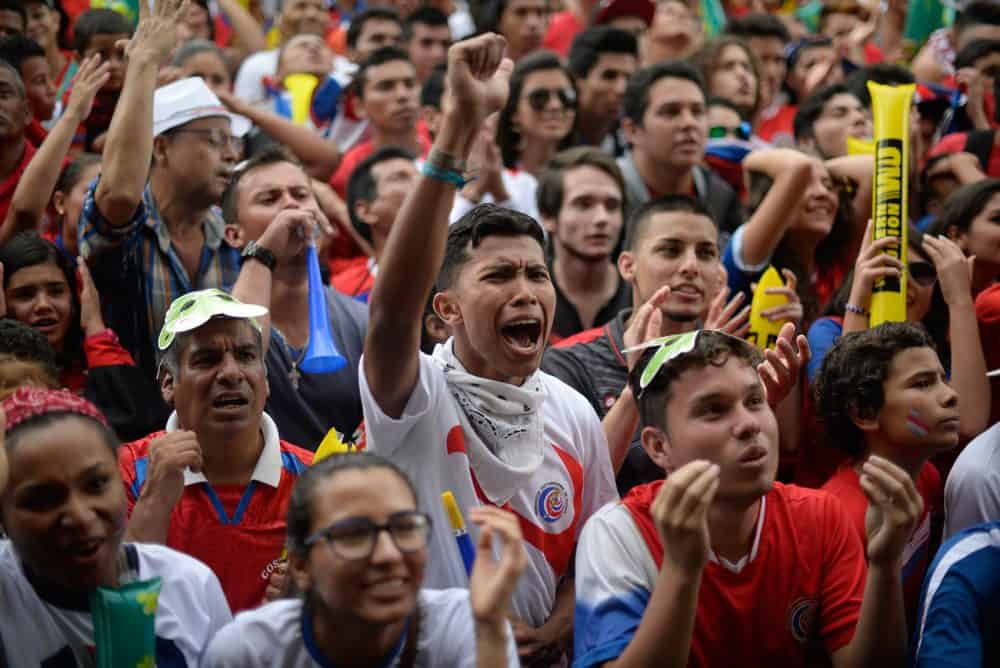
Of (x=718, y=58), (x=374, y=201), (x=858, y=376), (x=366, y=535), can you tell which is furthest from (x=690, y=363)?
(x=718, y=58)

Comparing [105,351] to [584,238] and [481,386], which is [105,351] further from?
[584,238]

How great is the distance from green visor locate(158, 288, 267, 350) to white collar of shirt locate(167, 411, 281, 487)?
0.25m

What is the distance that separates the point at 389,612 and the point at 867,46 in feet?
26.1

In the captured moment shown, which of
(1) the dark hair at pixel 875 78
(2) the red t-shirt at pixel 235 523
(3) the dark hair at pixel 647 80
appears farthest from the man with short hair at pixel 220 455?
(1) the dark hair at pixel 875 78

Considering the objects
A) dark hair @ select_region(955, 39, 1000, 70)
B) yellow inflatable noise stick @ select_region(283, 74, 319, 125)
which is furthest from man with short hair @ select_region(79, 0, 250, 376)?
dark hair @ select_region(955, 39, 1000, 70)

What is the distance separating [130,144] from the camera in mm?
4359

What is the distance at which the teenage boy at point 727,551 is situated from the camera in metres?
2.84

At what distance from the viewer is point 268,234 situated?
15.0 ft

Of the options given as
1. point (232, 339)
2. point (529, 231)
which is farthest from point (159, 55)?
point (529, 231)

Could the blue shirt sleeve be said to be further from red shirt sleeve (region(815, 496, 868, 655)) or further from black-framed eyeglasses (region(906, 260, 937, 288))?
red shirt sleeve (region(815, 496, 868, 655))

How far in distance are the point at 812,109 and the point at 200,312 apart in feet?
13.5

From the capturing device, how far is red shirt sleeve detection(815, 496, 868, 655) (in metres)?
3.19

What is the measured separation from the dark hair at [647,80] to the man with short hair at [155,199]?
2.28 metres

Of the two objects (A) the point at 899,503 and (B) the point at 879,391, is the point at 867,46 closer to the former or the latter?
(B) the point at 879,391
